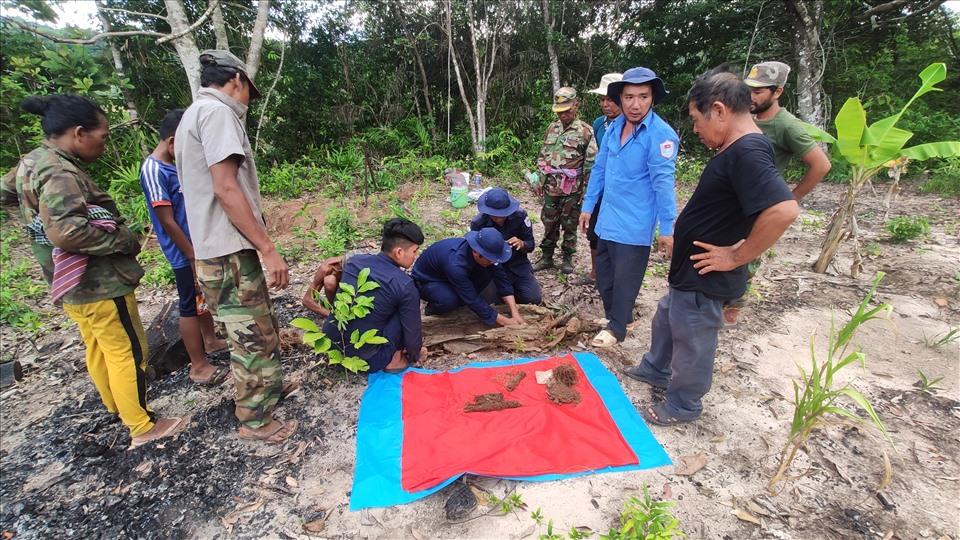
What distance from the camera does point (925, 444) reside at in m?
2.49

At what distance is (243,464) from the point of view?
8.10ft

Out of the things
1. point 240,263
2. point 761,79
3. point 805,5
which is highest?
point 805,5

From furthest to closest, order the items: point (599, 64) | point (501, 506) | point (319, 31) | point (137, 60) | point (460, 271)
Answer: point (599, 64) < point (319, 31) < point (137, 60) < point (460, 271) < point (501, 506)

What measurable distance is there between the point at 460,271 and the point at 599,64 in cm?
903

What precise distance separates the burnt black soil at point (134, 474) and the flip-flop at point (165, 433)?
4 cm

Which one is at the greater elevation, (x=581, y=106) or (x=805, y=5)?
(x=805, y=5)

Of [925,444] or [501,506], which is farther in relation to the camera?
[925,444]

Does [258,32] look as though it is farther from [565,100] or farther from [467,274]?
[467,274]

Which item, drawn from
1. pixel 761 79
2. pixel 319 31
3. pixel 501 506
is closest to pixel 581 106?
pixel 319 31

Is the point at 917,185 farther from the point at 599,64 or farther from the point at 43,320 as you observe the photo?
the point at 43,320

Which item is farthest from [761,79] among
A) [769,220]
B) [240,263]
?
[240,263]

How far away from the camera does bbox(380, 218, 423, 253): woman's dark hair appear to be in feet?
9.42

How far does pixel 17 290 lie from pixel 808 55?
12.1 metres

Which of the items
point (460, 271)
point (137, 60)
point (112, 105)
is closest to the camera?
point (460, 271)
